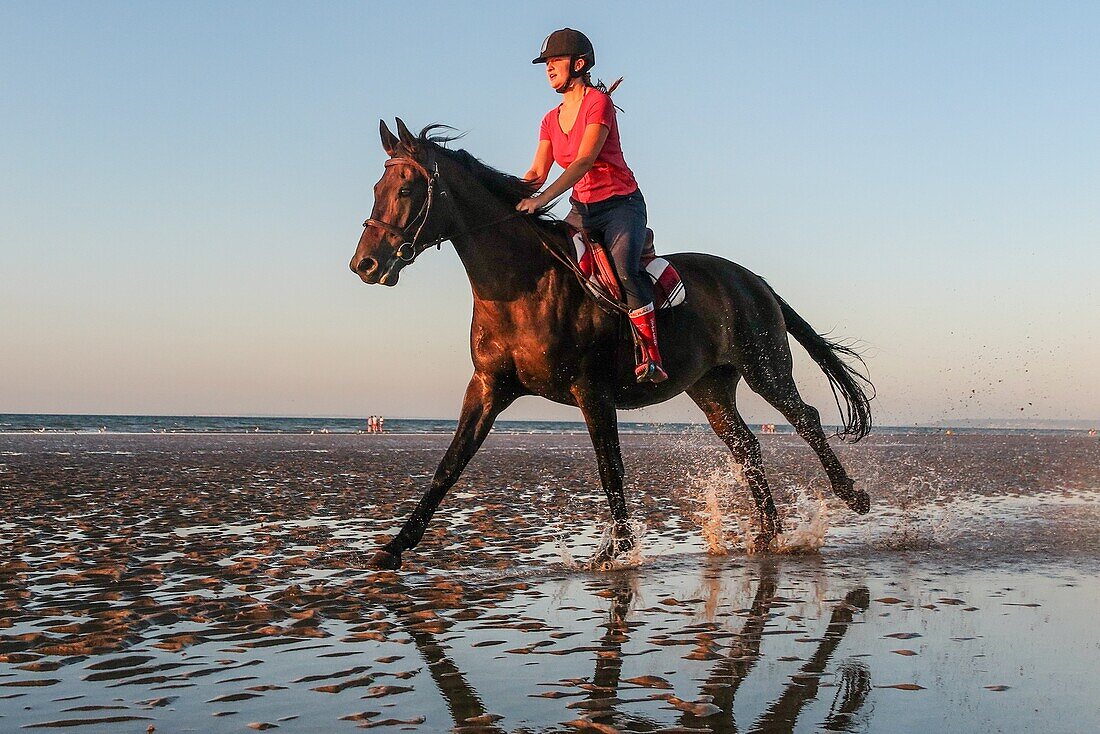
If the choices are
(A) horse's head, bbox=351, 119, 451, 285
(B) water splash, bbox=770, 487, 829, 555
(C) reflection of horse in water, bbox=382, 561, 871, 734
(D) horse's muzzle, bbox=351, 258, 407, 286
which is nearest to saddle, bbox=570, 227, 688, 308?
(A) horse's head, bbox=351, 119, 451, 285

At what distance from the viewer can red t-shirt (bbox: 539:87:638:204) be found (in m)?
7.13

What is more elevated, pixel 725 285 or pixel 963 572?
pixel 725 285

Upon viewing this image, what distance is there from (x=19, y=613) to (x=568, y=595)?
294 cm

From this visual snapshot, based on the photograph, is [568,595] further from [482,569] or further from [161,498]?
[161,498]

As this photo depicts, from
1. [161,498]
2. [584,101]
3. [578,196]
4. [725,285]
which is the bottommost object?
[161,498]

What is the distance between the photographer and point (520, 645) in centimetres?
448

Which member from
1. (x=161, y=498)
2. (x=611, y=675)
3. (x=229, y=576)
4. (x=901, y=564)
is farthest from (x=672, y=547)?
(x=161, y=498)

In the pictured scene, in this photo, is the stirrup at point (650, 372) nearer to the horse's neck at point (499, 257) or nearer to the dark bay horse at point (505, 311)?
the dark bay horse at point (505, 311)

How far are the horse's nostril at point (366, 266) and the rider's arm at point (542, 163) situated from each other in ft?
5.95

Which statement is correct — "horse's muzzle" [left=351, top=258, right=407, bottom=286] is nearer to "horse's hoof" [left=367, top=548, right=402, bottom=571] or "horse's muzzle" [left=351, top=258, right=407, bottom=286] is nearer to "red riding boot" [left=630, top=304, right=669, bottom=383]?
"red riding boot" [left=630, top=304, right=669, bottom=383]

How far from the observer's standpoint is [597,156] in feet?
23.5

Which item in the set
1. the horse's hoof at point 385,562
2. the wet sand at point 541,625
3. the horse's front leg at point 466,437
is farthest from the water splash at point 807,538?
the horse's hoof at point 385,562

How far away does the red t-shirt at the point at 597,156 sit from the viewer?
713 cm

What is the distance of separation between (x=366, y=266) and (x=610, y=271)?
68.1 inches
